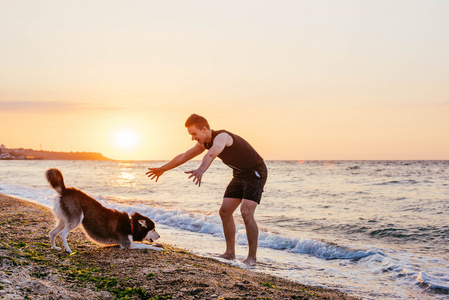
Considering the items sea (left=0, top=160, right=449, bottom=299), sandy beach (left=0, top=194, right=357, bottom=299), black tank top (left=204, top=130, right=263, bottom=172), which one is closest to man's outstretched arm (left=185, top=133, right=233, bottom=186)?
black tank top (left=204, top=130, right=263, bottom=172)

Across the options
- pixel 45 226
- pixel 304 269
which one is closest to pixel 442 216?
pixel 304 269

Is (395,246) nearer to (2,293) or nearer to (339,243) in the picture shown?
(339,243)

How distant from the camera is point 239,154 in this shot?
648 centimetres

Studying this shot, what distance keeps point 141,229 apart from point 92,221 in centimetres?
85

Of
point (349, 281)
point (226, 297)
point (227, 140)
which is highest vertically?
point (227, 140)

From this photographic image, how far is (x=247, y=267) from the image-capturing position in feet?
21.7

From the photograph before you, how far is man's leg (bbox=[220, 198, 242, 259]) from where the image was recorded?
689 cm

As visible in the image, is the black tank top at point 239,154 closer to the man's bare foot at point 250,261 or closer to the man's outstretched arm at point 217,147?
the man's outstretched arm at point 217,147

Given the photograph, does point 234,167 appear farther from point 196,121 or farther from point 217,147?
point 196,121

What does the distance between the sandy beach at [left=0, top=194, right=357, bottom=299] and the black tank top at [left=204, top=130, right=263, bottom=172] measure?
1633 millimetres

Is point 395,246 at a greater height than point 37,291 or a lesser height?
lesser

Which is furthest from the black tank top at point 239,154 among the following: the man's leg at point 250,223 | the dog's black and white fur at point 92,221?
the dog's black and white fur at point 92,221

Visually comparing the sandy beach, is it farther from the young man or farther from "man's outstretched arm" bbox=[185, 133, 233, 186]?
"man's outstretched arm" bbox=[185, 133, 233, 186]

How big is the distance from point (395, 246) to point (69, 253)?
7414 millimetres
